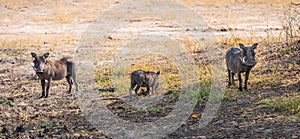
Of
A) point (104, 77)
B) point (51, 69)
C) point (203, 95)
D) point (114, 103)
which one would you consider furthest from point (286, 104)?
point (104, 77)

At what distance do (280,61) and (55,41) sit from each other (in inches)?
340

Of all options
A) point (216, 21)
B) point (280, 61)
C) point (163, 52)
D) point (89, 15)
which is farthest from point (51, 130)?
point (89, 15)

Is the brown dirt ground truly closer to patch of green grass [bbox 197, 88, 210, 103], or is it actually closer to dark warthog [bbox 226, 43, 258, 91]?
patch of green grass [bbox 197, 88, 210, 103]

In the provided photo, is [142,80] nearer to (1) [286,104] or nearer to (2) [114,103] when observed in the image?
(2) [114,103]

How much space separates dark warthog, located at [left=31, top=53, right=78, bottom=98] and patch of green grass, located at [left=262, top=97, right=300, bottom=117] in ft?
14.2

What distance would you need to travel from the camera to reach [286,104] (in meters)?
8.54

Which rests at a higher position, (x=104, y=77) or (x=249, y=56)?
(x=249, y=56)

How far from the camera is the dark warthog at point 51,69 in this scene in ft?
35.1

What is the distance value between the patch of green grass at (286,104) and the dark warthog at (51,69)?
4.31 metres

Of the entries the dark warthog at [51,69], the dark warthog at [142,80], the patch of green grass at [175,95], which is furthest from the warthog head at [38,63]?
the patch of green grass at [175,95]

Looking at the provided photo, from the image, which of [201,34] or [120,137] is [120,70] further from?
[201,34]

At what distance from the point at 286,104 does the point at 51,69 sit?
4.86 m

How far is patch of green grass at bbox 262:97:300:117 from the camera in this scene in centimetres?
823

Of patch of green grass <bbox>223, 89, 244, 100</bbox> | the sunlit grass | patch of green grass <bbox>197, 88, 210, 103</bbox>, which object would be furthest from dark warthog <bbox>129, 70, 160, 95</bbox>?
the sunlit grass
